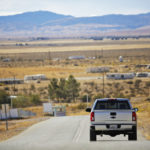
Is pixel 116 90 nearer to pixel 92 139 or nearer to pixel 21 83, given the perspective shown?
pixel 21 83

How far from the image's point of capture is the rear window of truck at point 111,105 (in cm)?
1305

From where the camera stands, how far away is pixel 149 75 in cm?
7331

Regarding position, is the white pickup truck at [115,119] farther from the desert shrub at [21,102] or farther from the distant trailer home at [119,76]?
the distant trailer home at [119,76]

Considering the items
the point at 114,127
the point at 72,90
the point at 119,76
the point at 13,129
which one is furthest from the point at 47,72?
the point at 114,127

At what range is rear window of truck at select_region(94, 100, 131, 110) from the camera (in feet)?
42.8

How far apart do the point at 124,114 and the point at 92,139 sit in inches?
54.2

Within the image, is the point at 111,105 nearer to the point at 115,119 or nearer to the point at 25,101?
the point at 115,119

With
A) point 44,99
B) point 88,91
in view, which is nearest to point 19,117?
point 44,99

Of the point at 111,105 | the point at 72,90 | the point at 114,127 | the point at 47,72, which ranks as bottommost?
the point at 47,72

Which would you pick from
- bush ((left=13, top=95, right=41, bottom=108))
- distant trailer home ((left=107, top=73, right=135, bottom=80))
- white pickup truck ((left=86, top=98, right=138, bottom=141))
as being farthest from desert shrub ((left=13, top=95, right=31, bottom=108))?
white pickup truck ((left=86, top=98, right=138, bottom=141))

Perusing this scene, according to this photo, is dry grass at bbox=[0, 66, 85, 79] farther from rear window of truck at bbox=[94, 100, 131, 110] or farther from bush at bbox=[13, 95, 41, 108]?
rear window of truck at bbox=[94, 100, 131, 110]

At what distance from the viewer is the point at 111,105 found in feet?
43.1

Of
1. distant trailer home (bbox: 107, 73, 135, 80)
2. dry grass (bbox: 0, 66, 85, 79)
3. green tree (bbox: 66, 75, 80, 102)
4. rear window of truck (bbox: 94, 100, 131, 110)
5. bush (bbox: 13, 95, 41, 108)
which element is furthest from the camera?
dry grass (bbox: 0, 66, 85, 79)

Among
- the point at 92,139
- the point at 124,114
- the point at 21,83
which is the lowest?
the point at 21,83
